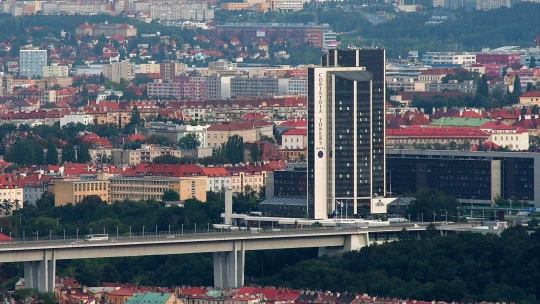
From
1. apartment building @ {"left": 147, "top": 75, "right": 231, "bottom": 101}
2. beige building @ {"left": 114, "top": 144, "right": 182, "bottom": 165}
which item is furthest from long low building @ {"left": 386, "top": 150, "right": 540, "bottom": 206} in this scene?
apartment building @ {"left": 147, "top": 75, "right": 231, "bottom": 101}

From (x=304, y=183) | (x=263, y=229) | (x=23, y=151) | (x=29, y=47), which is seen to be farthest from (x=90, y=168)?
(x=29, y=47)

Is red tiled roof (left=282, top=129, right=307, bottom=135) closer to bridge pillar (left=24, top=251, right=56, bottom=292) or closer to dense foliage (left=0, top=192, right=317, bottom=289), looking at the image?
dense foliage (left=0, top=192, right=317, bottom=289)

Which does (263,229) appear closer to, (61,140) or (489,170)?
(489,170)

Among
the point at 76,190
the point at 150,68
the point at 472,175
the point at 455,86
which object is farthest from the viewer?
the point at 150,68

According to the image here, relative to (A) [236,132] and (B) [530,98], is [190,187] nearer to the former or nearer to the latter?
(A) [236,132]

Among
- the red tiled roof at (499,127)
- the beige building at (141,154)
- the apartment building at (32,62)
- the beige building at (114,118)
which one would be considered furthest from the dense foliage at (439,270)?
the apartment building at (32,62)

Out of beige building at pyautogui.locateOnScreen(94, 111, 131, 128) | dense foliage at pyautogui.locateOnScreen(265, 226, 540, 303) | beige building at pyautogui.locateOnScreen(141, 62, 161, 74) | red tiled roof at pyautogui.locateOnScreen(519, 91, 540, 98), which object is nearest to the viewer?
dense foliage at pyautogui.locateOnScreen(265, 226, 540, 303)

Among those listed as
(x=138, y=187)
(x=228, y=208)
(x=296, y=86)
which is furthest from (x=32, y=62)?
(x=228, y=208)
